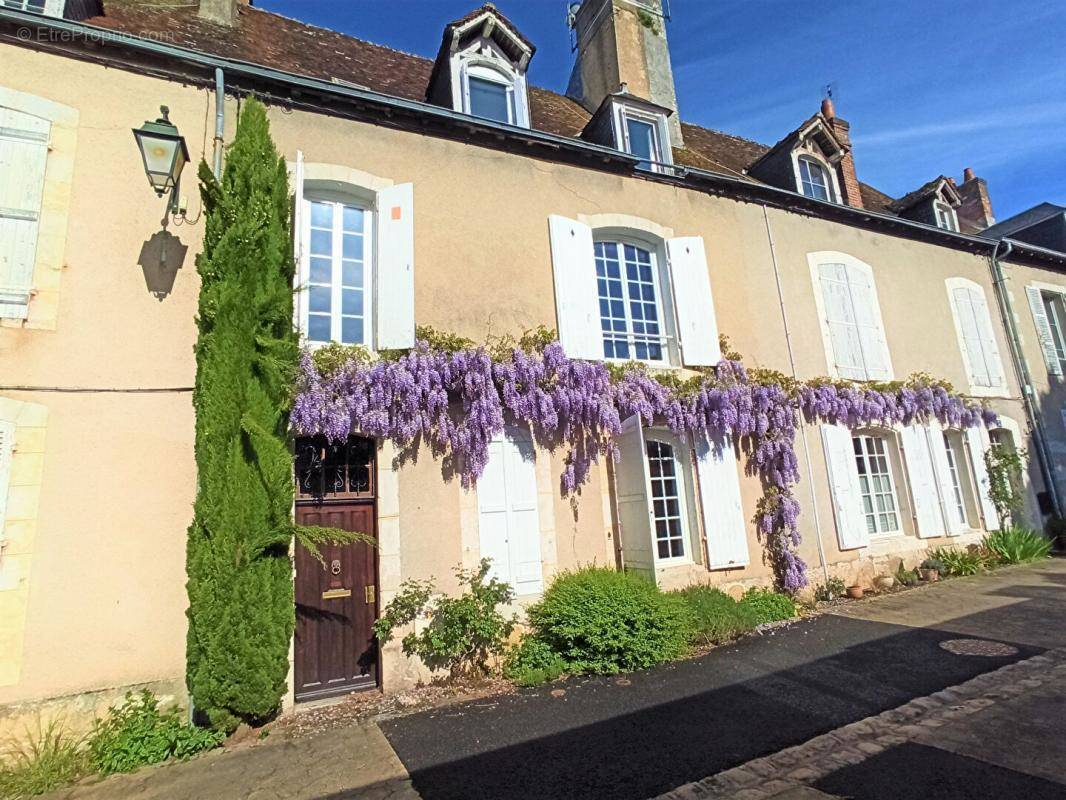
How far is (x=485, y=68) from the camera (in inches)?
273

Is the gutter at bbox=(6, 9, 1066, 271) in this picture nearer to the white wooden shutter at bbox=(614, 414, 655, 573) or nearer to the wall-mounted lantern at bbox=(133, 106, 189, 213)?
the wall-mounted lantern at bbox=(133, 106, 189, 213)

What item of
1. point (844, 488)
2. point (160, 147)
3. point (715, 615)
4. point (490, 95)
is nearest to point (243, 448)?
point (160, 147)

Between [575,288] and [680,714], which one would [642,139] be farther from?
[680,714]

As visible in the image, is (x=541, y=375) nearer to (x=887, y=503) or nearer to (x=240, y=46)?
(x=240, y=46)

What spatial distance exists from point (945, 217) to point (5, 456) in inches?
524

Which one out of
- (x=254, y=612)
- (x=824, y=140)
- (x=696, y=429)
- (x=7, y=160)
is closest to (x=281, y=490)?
(x=254, y=612)

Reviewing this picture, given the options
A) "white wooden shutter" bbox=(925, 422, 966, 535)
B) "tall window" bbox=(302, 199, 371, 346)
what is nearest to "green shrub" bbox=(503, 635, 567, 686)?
"tall window" bbox=(302, 199, 371, 346)

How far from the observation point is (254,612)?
405 centimetres

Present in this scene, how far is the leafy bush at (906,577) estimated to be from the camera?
25.2 ft

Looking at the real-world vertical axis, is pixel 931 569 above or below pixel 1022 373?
below

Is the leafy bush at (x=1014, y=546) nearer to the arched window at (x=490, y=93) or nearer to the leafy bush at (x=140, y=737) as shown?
the arched window at (x=490, y=93)

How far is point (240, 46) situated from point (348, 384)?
4.47m

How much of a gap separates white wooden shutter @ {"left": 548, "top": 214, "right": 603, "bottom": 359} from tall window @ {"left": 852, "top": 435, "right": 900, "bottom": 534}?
4421 mm

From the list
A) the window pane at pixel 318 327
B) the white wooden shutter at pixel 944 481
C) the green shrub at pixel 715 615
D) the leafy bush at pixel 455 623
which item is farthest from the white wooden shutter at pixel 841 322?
the window pane at pixel 318 327
